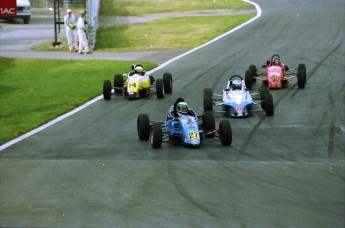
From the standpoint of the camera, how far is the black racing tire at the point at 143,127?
19938 millimetres

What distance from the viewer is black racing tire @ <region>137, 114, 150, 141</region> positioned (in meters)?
19.9

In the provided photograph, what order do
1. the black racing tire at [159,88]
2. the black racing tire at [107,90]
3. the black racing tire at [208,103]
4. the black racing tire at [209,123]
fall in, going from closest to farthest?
1. the black racing tire at [209,123]
2. the black racing tire at [208,103]
3. the black racing tire at [159,88]
4. the black racing tire at [107,90]

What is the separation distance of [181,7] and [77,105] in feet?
98.7

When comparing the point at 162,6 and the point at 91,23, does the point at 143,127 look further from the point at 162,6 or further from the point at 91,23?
the point at 162,6

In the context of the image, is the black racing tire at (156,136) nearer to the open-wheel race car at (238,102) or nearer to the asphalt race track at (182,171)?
the asphalt race track at (182,171)

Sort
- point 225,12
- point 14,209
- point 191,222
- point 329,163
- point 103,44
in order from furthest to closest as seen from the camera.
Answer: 1. point 225,12
2. point 103,44
3. point 329,163
4. point 14,209
5. point 191,222

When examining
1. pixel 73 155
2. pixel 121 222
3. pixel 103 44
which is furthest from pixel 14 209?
pixel 103 44

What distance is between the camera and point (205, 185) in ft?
51.5

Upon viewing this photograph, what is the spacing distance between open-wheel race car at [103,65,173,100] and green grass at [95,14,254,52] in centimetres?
1334

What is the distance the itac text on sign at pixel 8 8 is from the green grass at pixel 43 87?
2832 mm

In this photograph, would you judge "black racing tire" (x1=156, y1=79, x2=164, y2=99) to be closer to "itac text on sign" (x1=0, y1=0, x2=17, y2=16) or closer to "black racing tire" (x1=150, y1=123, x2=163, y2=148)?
"itac text on sign" (x1=0, y1=0, x2=17, y2=16)

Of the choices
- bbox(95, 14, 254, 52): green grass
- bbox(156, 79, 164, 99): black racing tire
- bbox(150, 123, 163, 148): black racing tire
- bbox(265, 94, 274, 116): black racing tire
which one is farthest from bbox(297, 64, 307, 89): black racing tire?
bbox(95, 14, 254, 52): green grass

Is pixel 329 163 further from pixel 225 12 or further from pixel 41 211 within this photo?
pixel 225 12

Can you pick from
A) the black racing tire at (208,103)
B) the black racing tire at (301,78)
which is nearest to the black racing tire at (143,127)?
the black racing tire at (208,103)
